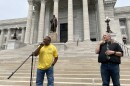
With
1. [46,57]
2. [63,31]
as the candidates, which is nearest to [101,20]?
[63,31]

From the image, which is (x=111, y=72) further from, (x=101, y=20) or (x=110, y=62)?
(x=101, y=20)

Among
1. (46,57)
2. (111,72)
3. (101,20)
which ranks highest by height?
(101,20)

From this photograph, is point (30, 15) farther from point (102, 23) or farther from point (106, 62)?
point (106, 62)

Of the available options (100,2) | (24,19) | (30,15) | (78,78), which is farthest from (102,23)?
(24,19)

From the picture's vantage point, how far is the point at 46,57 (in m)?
4.93

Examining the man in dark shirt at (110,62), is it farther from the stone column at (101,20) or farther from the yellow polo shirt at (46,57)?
the stone column at (101,20)

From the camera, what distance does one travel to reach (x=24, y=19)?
5125 centimetres

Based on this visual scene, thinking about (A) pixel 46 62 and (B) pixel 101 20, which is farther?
(B) pixel 101 20

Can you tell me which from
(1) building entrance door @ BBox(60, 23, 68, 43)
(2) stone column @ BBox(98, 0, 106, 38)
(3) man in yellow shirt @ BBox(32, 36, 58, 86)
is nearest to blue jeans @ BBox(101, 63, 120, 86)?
(3) man in yellow shirt @ BBox(32, 36, 58, 86)

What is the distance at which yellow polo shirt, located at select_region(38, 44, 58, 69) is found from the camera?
4.87 meters

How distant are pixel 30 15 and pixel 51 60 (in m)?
27.5

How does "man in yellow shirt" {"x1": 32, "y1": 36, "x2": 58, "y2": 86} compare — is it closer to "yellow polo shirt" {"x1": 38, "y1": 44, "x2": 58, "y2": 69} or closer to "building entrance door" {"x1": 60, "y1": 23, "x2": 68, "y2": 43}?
"yellow polo shirt" {"x1": 38, "y1": 44, "x2": 58, "y2": 69}

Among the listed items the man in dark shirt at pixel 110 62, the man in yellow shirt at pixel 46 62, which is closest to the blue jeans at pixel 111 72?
the man in dark shirt at pixel 110 62

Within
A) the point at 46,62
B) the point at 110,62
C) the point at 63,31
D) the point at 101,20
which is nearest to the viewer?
the point at 110,62
